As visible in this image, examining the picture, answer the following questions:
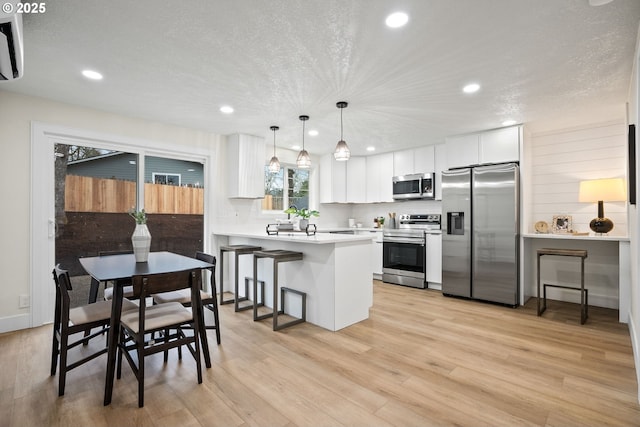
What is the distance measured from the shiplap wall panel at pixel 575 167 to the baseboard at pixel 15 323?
6346 mm

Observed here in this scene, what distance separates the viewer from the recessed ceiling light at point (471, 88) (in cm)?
298

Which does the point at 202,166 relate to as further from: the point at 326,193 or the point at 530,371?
the point at 530,371

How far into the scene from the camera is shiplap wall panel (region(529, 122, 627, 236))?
4.02 meters

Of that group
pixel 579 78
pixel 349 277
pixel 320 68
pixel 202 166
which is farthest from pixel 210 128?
pixel 579 78

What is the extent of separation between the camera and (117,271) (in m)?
2.26

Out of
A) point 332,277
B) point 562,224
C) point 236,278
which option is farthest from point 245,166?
point 562,224

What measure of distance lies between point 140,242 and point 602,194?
16.6ft

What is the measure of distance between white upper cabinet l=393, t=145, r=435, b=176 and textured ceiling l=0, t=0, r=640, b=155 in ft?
5.00

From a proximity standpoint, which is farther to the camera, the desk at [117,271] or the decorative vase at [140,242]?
the decorative vase at [140,242]

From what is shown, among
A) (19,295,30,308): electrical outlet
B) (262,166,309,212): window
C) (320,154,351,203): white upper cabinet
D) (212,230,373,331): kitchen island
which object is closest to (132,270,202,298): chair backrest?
(212,230,373,331): kitchen island

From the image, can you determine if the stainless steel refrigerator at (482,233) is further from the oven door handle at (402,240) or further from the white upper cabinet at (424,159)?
the white upper cabinet at (424,159)

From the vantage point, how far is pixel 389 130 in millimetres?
4562

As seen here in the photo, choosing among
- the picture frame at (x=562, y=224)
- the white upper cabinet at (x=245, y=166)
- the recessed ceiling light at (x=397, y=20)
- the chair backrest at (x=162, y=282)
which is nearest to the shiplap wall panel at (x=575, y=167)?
the picture frame at (x=562, y=224)

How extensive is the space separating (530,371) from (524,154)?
9.62 feet
